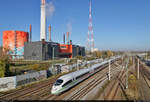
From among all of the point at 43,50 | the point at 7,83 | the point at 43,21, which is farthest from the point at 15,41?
the point at 7,83

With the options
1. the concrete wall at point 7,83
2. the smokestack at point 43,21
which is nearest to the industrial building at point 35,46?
the smokestack at point 43,21

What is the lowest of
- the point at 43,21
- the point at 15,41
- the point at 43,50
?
the point at 43,50

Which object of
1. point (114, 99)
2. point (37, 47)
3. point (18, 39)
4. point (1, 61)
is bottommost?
point (114, 99)

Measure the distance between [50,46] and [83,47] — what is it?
51.2m

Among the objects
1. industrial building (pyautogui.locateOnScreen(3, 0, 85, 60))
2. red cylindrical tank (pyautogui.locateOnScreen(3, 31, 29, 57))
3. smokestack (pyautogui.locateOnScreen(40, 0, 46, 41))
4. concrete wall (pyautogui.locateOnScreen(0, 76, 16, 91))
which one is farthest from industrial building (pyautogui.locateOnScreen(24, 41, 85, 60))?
concrete wall (pyautogui.locateOnScreen(0, 76, 16, 91))

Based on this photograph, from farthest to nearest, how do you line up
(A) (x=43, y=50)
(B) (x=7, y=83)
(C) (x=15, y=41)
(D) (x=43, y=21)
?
1. (C) (x=15, y=41)
2. (D) (x=43, y=21)
3. (A) (x=43, y=50)
4. (B) (x=7, y=83)

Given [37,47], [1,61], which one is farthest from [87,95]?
[37,47]

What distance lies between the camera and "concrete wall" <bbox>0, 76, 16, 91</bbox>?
71.0 ft

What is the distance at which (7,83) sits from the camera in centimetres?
2228

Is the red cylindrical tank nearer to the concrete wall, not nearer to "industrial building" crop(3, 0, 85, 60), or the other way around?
"industrial building" crop(3, 0, 85, 60)

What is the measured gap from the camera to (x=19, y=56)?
86.0 m

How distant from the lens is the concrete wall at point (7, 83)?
71.0 feet

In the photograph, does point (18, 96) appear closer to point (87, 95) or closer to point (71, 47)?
point (87, 95)

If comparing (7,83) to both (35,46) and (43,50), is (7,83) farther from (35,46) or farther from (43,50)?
→ (35,46)
